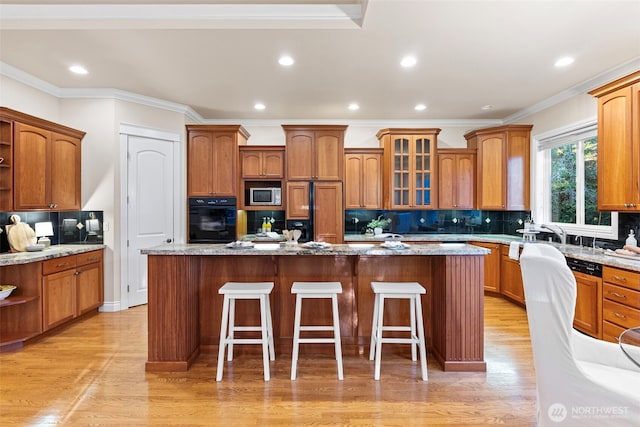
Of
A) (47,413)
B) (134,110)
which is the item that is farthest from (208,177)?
(47,413)

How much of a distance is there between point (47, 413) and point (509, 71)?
4.91 meters

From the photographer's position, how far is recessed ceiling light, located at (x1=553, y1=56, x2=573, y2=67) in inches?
126

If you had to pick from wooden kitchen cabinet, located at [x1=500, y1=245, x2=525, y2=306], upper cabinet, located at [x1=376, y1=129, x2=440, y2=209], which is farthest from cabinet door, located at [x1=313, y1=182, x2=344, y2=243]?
wooden kitchen cabinet, located at [x1=500, y1=245, x2=525, y2=306]

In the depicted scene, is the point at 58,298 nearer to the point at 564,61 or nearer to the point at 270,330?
the point at 270,330

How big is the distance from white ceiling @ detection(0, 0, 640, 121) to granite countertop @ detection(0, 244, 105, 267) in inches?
75.7

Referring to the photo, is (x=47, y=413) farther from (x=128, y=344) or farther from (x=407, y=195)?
(x=407, y=195)

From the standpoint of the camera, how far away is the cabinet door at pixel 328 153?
4.90m

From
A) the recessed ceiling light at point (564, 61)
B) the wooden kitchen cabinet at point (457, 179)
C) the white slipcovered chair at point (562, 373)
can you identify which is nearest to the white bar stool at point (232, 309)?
Result: the white slipcovered chair at point (562, 373)

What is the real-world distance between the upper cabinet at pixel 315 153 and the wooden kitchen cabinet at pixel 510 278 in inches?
102

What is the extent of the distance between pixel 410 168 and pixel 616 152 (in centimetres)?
250

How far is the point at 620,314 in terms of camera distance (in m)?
2.78

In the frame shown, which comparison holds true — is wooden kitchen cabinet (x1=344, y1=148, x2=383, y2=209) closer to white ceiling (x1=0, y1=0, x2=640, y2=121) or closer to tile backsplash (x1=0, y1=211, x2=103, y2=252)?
white ceiling (x1=0, y1=0, x2=640, y2=121)

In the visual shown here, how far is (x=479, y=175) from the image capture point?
5.10 metres

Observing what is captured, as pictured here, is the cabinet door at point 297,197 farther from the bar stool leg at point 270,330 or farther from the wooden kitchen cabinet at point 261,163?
the bar stool leg at point 270,330
